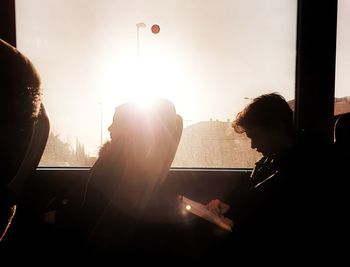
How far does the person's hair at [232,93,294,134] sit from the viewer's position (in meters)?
1.55

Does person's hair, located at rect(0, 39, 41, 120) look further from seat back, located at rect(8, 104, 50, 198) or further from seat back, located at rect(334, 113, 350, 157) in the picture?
seat back, located at rect(334, 113, 350, 157)

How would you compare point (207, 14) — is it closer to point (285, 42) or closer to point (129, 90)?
point (285, 42)

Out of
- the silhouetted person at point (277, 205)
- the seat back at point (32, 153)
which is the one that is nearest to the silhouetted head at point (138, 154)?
the seat back at point (32, 153)

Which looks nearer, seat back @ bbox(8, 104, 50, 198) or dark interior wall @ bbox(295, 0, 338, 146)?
seat back @ bbox(8, 104, 50, 198)

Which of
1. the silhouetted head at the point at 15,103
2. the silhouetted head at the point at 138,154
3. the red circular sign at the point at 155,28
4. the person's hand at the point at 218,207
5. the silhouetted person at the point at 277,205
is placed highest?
the red circular sign at the point at 155,28

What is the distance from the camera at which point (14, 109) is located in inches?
27.2

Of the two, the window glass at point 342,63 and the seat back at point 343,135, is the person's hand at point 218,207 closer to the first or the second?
the seat back at point 343,135

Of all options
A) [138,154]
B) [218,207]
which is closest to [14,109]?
[138,154]

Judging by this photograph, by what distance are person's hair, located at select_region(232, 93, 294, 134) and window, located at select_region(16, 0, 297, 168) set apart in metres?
0.41

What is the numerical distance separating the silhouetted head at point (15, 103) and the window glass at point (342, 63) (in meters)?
1.99

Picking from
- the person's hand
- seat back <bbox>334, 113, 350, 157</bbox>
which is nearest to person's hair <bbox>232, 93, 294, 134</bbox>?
seat back <bbox>334, 113, 350, 157</bbox>

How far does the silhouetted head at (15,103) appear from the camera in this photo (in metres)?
0.67

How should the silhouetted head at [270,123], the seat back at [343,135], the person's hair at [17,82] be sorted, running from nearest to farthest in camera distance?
1. the person's hair at [17,82]
2. the seat back at [343,135]
3. the silhouetted head at [270,123]

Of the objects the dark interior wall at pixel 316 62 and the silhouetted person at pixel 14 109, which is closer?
the silhouetted person at pixel 14 109
